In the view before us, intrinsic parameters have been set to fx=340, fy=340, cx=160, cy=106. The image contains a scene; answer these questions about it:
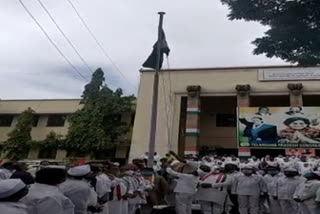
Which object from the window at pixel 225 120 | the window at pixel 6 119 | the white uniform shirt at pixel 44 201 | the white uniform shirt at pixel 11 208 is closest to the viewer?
the white uniform shirt at pixel 11 208

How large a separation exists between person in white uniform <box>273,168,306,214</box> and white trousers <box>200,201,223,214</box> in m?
1.57

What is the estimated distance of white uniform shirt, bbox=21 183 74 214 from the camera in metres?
3.20

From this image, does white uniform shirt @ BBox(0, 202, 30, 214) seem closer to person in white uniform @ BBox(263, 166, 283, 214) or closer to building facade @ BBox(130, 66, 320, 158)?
person in white uniform @ BBox(263, 166, 283, 214)

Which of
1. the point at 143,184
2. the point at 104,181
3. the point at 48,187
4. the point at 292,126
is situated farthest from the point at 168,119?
the point at 48,187

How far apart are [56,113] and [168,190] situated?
19.5m

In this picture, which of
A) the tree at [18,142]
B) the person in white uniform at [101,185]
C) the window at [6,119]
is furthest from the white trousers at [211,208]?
the window at [6,119]

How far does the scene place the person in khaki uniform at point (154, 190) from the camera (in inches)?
318

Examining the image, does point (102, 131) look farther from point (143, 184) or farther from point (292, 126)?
point (143, 184)

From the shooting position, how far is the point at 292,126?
17234 millimetres

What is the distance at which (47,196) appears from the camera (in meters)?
3.26

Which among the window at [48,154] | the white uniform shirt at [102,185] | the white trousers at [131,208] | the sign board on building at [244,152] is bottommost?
the white trousers at [131,208]

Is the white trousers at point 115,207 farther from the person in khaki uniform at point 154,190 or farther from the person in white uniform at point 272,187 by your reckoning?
the person in white uniform at point 272,187

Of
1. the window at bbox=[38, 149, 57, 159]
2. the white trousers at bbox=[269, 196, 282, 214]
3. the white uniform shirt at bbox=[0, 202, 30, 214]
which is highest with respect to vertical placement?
the window at bbox=[38, 149, 57, 159]

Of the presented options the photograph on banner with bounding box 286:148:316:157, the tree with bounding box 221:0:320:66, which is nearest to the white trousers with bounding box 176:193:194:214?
the tree with bounding box 221:0:320:66
